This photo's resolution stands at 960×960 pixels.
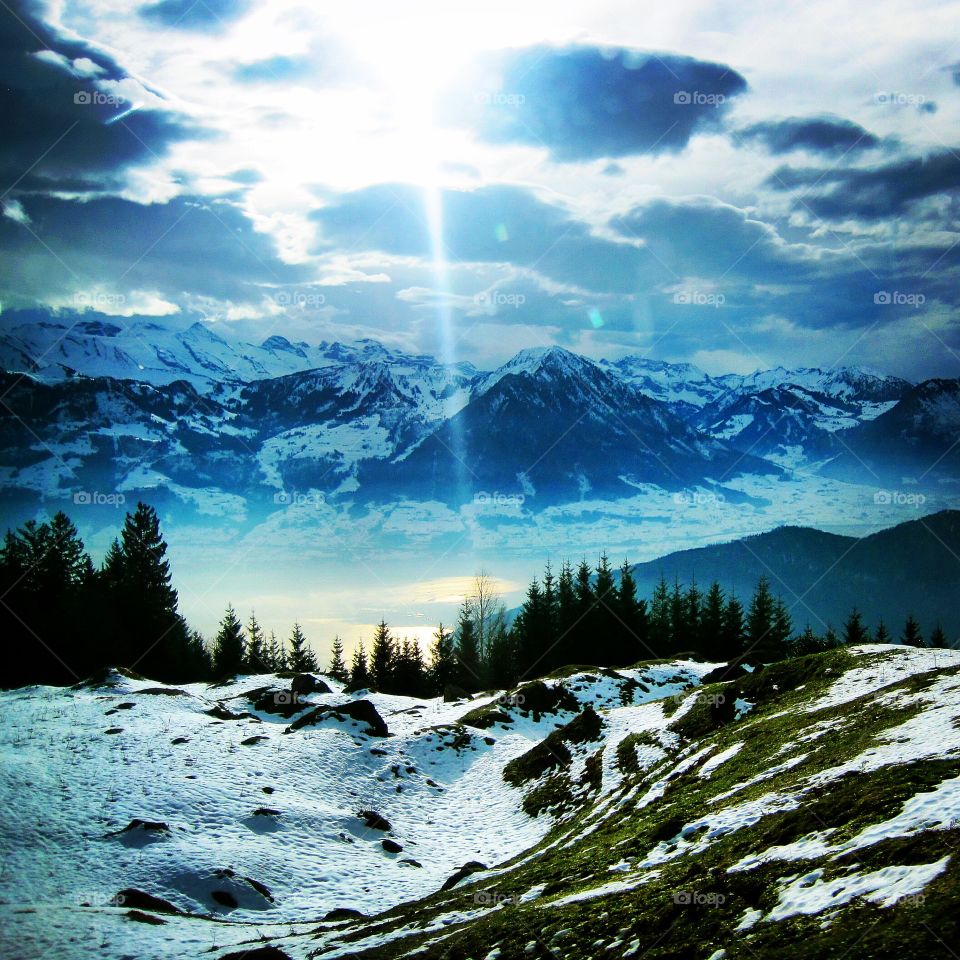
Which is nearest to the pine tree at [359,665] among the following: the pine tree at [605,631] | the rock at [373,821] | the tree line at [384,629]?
the tree line at [384,629]

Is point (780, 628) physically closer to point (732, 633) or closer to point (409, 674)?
point (732, 633)

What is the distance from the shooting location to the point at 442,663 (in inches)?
3524

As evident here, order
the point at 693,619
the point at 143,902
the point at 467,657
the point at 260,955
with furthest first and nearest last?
the point at 467,657 < the point at 693,619 < the point at 143,902 < the point at 260,955

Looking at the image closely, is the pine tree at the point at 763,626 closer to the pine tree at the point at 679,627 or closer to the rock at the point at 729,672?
the pine tree at the point at 679,627

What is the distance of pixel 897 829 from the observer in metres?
10.9

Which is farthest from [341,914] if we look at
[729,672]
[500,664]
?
[500,664]

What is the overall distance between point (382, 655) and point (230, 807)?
6789 centimetres

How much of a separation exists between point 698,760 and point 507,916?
10533 mm

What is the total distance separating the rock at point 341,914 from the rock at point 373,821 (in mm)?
8139

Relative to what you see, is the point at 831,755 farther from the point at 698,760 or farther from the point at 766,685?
the point at 766,685

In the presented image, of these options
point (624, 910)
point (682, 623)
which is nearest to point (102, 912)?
point (624, 910)

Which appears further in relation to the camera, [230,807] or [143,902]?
[230,807]

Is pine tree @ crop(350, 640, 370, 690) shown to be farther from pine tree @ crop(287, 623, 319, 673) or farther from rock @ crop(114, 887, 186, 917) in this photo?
rock @ crop(114, 887, 186, 917)

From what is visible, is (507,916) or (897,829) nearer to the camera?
(897,829)
